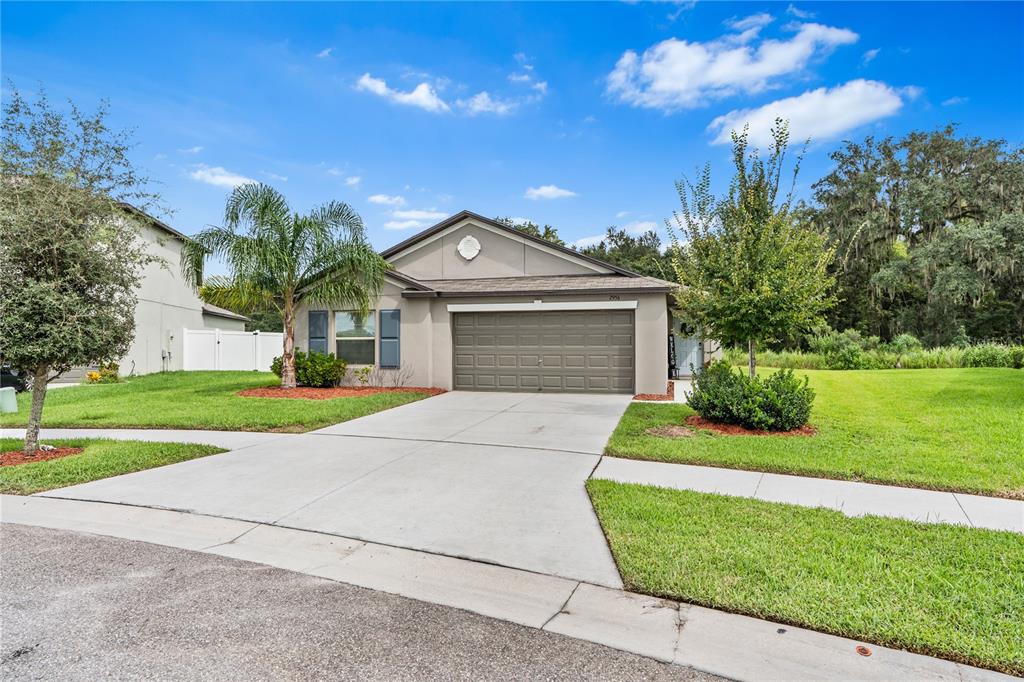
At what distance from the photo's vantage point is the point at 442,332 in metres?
14.3

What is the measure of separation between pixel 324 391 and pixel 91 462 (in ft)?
22.0

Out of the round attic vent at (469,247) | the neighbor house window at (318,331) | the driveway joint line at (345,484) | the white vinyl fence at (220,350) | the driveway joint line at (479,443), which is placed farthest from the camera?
the white vinyl fence at (220,350)

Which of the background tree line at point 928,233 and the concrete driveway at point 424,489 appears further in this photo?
the background tree line at point 928,233

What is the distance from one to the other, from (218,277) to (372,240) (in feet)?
12.7

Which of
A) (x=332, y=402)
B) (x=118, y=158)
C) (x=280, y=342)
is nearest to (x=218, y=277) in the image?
(x=332, y=402)

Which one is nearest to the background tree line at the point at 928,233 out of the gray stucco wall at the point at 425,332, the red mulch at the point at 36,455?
the gray stucco wall at the point at 425,332

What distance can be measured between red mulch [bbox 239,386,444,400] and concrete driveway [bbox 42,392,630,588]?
151 inches

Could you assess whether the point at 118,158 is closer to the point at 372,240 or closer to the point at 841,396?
the point at 372,240

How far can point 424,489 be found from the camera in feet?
17.8

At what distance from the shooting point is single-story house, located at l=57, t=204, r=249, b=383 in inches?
744

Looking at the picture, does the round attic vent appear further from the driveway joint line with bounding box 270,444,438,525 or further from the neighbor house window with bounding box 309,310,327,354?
the driveway joint line with bounding box 270,444,438,525

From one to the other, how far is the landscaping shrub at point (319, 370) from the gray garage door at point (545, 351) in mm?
3144

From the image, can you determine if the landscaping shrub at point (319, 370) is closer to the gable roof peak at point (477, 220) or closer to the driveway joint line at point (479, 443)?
the gable roof peak at point (477, 220)

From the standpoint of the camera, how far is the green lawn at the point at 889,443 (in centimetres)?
575
